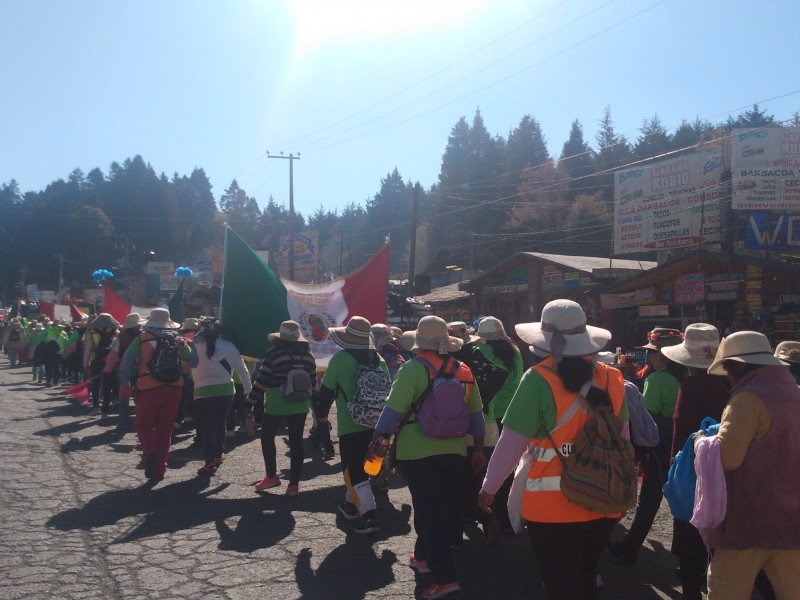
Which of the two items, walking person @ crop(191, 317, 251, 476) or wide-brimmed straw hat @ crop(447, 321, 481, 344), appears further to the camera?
walking person @ crop(191, 317, 251, 476)

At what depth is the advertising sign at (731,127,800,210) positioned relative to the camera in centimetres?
2239

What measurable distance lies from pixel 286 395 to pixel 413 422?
269 cm

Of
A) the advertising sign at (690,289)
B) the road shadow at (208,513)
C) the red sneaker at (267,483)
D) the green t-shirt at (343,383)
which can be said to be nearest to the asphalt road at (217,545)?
the road shadow at (208,513)

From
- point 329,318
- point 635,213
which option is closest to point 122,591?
point 329,318

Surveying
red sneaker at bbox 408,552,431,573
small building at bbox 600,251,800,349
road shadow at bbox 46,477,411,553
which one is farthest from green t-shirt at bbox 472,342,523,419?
small building at bbox 600,251,800,349

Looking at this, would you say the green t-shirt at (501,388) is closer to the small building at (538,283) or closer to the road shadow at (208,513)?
the road shadow at (208,513)

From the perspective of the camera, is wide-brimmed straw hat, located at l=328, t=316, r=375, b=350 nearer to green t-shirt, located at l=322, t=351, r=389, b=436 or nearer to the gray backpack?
green t-shirt, located at l=322, t=351, r=389, b=436

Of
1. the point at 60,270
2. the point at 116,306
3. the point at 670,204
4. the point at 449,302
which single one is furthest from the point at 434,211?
the point at 116,306

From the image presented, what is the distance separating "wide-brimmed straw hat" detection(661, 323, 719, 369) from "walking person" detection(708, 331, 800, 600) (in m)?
1.48

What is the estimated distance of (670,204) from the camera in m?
24.9

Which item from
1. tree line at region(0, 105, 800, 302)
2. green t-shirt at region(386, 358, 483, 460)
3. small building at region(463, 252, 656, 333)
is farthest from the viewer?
tree line at region(0, 105, 800, 302)

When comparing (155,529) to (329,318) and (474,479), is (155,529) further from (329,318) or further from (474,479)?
(329,318)

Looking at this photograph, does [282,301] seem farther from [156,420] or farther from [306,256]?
→ [306,256]

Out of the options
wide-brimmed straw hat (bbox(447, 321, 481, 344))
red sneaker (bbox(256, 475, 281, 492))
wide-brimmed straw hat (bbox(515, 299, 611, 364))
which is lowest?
red sneaker (bbox(256, 475, 281, 492))
